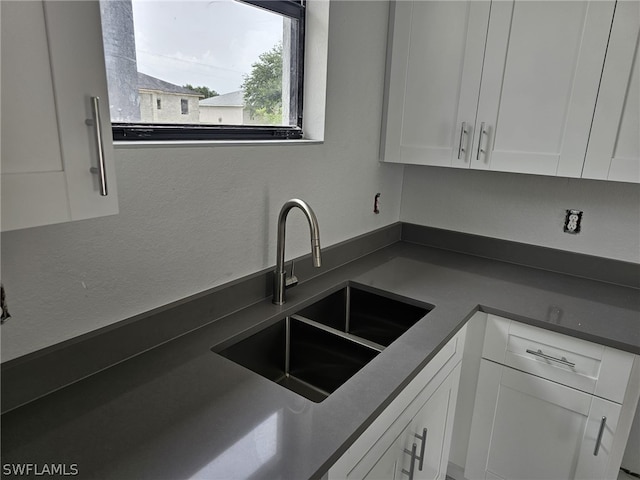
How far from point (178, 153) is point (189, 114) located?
0.21 metres

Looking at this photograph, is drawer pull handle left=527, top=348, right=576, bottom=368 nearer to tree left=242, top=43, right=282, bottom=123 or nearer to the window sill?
the window sill

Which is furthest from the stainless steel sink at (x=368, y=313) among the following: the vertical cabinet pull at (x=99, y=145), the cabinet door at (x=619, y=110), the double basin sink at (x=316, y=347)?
the vertical cabinet pull at (x=99, y=145)

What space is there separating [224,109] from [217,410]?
908mm

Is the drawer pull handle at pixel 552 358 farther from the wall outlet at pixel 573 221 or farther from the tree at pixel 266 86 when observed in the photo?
the tree at pixel 266 86

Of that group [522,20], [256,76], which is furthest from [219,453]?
[522,20]

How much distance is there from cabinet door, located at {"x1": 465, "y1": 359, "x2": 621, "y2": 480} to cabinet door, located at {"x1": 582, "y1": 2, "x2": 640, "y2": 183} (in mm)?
773

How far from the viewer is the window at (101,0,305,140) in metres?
1.09

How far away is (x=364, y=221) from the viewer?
200 centimetres

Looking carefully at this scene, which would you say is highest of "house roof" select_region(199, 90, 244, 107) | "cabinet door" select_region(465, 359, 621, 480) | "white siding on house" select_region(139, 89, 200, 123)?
"house roof" select_region(199, 90, 244, 107)

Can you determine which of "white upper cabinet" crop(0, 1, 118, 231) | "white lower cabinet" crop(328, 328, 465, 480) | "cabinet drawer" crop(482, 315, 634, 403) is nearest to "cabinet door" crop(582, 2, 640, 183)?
"cabinet drawer" crop(482, 315, 634, 403)

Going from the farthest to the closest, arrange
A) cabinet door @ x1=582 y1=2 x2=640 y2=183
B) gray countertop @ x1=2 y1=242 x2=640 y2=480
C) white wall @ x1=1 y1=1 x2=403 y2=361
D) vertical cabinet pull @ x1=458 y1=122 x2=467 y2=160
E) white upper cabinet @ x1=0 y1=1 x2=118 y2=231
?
vertical cabinet pull @ x1=458 y1=122 x2=467 y2=160 → cabinet door @ x1=582 y1=2 x2=640 y2=183 → white wall @ x1=1 y1=1 x2=403 y2=361 → gray countertop @ x1=2 y1=242 x2=640 y2=480 → white upper cabinet @ x1=0 y1=1 x2=118 y2=231

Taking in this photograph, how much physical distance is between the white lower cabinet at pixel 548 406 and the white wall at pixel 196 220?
2.71ft

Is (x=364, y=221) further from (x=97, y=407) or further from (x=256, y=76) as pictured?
(x=97, y=407)

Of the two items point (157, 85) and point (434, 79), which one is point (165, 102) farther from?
point (434, 79)
